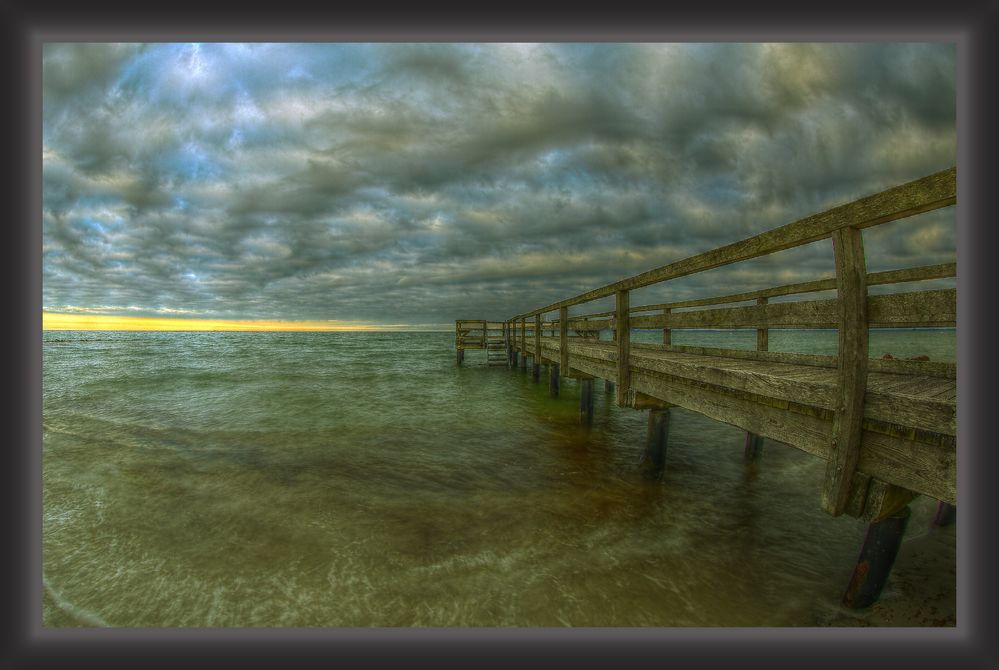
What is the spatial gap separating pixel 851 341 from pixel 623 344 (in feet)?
10.9

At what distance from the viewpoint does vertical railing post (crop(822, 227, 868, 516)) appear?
2041 mm

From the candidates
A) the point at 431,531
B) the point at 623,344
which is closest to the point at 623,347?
the point at 623,344

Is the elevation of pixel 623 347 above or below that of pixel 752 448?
above

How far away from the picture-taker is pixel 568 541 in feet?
13.5

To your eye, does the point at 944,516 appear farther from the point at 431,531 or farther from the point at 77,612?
the point at 77,612

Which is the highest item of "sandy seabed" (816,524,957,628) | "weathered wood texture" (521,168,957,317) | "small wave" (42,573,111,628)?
"weathered wood texture" (521,168,957,317)

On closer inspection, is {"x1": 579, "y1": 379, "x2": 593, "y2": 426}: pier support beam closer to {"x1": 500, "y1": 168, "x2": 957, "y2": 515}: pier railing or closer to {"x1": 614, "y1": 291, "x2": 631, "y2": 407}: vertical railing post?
{"x1": 614, "y1": 291, "x2": 631, "y2": 407}: vertical railing post

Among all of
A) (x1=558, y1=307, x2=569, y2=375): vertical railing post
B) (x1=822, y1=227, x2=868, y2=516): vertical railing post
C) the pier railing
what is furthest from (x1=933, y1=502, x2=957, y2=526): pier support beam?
(x1=558, y1=307, x2=569, y2=375): vertical railing post

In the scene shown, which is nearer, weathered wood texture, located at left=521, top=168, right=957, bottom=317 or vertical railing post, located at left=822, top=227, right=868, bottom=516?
weathered wood texture, located at left=521, top=168, right=957, bottom=317

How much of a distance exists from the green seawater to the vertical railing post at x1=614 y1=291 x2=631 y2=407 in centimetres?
149

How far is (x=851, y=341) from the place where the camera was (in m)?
2.04
